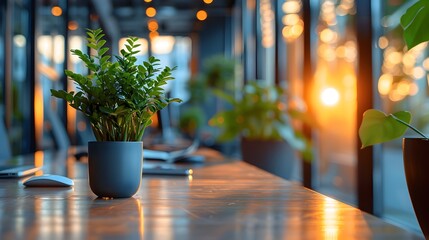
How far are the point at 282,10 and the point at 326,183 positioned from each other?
177cm

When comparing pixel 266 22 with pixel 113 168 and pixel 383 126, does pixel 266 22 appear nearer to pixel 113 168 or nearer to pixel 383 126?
pixel 383 126

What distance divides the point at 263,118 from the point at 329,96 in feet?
1.69

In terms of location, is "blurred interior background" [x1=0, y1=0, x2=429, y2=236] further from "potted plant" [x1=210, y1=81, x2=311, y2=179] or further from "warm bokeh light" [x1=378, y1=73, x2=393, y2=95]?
"potted plant" [x1=210, y1=81, x2=311, y2=179]

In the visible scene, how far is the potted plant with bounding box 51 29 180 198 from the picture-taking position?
104 centimetres

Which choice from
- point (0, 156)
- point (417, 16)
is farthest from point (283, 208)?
point (0, 156)

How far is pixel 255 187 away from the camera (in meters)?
1.29

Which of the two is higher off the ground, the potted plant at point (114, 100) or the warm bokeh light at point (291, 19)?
the warm bokeh light at point (291, 19)

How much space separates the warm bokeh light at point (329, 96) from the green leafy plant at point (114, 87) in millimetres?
2461

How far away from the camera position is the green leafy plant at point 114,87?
1.04m

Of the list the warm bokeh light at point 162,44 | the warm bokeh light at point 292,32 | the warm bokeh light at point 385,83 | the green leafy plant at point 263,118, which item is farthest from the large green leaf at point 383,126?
the warm bokeh light at point 162,44

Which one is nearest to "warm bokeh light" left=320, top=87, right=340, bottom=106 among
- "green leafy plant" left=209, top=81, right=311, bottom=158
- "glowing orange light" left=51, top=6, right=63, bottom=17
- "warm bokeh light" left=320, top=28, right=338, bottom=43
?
"green leafy plant" left=209, top=81, right=311, bottom=158

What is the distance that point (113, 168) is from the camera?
3.46 ft

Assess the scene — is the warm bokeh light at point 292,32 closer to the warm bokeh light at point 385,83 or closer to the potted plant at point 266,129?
the potted plant at point 266,129

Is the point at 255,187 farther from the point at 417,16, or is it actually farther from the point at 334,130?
the point at 334,130
